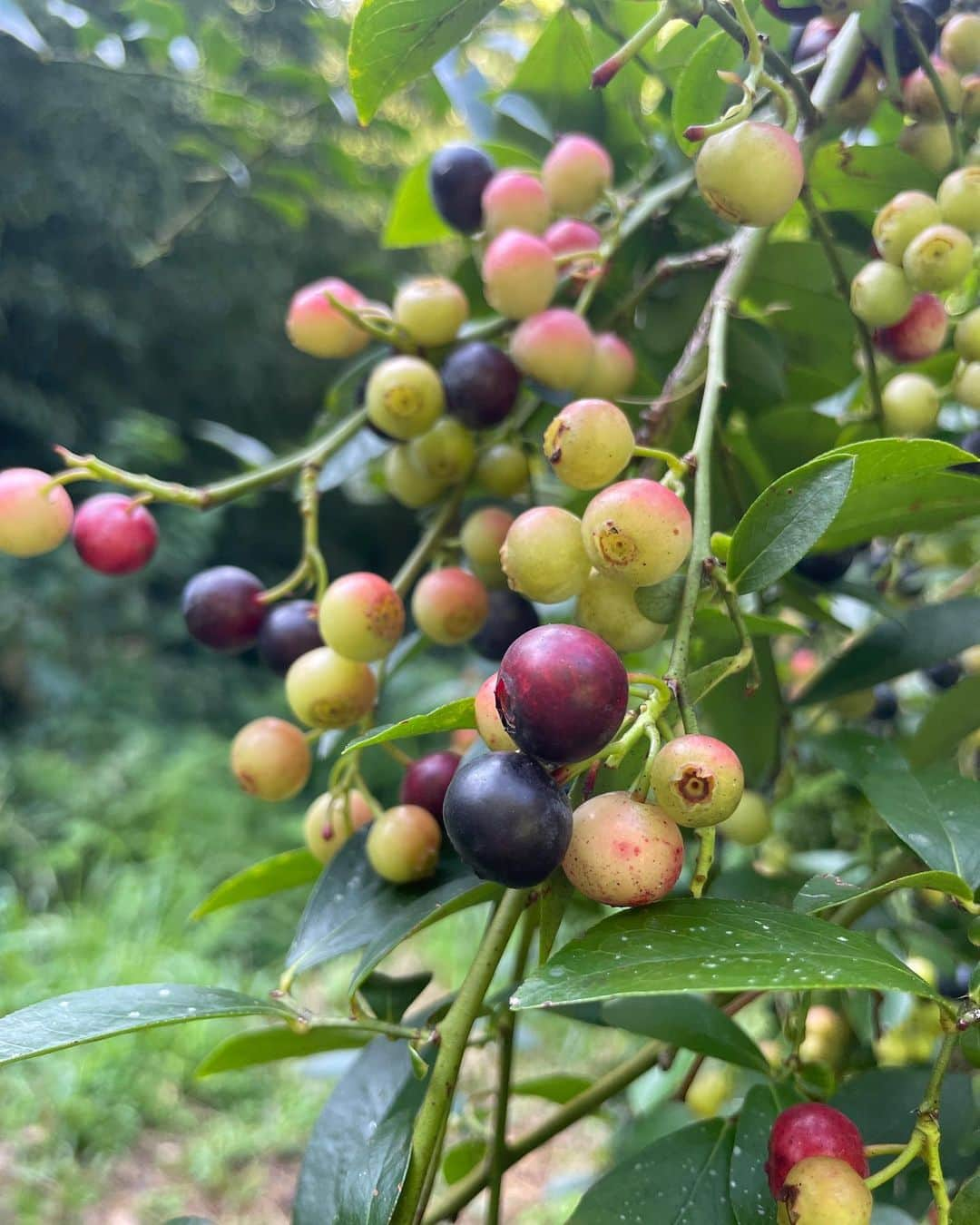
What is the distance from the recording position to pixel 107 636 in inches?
131

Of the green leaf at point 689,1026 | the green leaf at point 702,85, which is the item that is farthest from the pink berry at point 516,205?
the green leaf at point 689,1026

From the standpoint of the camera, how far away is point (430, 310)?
0.56 meters

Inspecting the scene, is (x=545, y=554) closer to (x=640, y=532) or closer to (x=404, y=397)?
(x=640, y=532)

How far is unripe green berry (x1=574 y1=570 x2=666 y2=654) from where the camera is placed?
1.28ft

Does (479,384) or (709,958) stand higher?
(479,384)

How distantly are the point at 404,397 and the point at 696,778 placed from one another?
29 cm

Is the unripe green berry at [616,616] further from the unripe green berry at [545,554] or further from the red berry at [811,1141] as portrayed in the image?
the red berry at [811,1141]

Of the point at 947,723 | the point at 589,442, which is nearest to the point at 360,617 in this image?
the point at 589,442

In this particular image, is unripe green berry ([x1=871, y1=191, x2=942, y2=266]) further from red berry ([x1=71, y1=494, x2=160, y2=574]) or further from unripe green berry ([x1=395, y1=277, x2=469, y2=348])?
red berry ([x1=71, y1=494, x2=160, y2=574])

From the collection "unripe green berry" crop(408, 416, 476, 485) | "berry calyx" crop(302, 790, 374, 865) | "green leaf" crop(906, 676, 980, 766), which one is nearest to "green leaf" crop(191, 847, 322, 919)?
"berry calyx" crop(302, 790, 374, 865)

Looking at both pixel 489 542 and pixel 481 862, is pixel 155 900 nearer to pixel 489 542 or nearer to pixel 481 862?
pixel 489 542

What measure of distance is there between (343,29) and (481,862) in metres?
0.99

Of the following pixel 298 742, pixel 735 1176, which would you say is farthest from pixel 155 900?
pixel 735 1176

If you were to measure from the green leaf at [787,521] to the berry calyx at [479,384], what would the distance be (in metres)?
0.20
